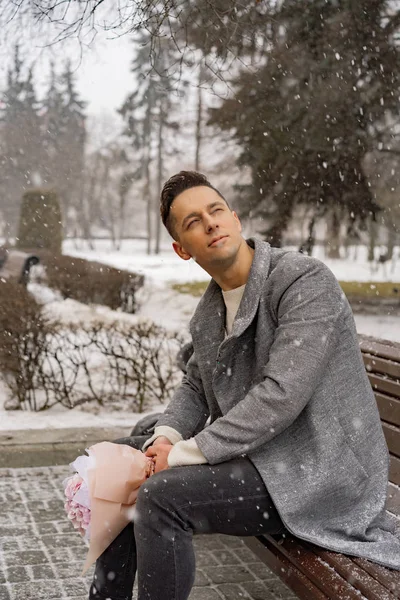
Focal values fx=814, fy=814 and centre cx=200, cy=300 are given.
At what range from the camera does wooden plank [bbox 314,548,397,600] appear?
2.59m

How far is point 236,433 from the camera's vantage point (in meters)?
2.87

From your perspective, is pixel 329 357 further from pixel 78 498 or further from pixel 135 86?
pixel 135 86

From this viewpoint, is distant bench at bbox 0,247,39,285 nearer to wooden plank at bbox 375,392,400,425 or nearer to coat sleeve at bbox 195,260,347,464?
wooden plank at bbox 375,392,400,425

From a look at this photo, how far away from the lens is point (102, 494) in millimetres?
2994

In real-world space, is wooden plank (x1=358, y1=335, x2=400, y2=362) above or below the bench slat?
above

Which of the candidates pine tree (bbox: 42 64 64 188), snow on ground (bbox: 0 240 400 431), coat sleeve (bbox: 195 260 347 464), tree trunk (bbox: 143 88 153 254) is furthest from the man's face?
tree trunk (bbox: 143 88 153 254)

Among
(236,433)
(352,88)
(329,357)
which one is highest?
(352,88)

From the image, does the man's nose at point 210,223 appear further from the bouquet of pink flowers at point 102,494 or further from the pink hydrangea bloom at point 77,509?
the pink hydrangea bloom at point 77,509

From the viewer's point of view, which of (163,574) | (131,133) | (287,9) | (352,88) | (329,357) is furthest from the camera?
(131,133)

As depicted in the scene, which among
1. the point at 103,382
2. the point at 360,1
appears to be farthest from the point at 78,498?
the point at 360,1

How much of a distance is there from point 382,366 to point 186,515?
5.85ft

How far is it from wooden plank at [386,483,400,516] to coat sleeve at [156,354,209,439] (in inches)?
34.7

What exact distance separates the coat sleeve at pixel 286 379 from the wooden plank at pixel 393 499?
34.6 inches

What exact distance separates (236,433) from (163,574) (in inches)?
21.1
